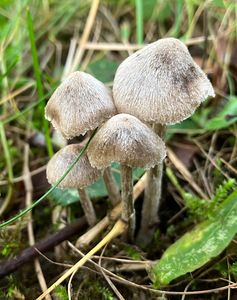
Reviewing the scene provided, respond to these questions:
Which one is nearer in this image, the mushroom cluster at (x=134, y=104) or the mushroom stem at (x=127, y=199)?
the mushroom cluster at (x=134, y=104)

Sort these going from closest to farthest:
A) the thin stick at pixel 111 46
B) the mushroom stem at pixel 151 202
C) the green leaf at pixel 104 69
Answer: the mushroom stem at pixel 151 202
the green leaf at pixel 104 69
the thin stick at pixel 111 46

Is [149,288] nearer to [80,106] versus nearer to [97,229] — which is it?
[97,229]

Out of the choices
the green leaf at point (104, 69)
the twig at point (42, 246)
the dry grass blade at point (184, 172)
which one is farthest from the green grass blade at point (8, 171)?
the dry grass blade at point (184, 172)

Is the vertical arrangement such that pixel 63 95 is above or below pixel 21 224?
above

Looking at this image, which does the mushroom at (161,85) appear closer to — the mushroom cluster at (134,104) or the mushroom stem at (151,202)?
the mushroom cluster at (134,104)

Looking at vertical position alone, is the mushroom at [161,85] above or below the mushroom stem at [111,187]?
above

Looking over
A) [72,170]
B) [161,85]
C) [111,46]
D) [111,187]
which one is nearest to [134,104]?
[161,85]

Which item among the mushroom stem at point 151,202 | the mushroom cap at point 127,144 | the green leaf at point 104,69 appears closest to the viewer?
the mushroom cap at point 127,144

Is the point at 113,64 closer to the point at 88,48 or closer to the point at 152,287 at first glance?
the point at 88,48

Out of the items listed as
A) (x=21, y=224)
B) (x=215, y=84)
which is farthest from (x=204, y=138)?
(x=21, y=224)
